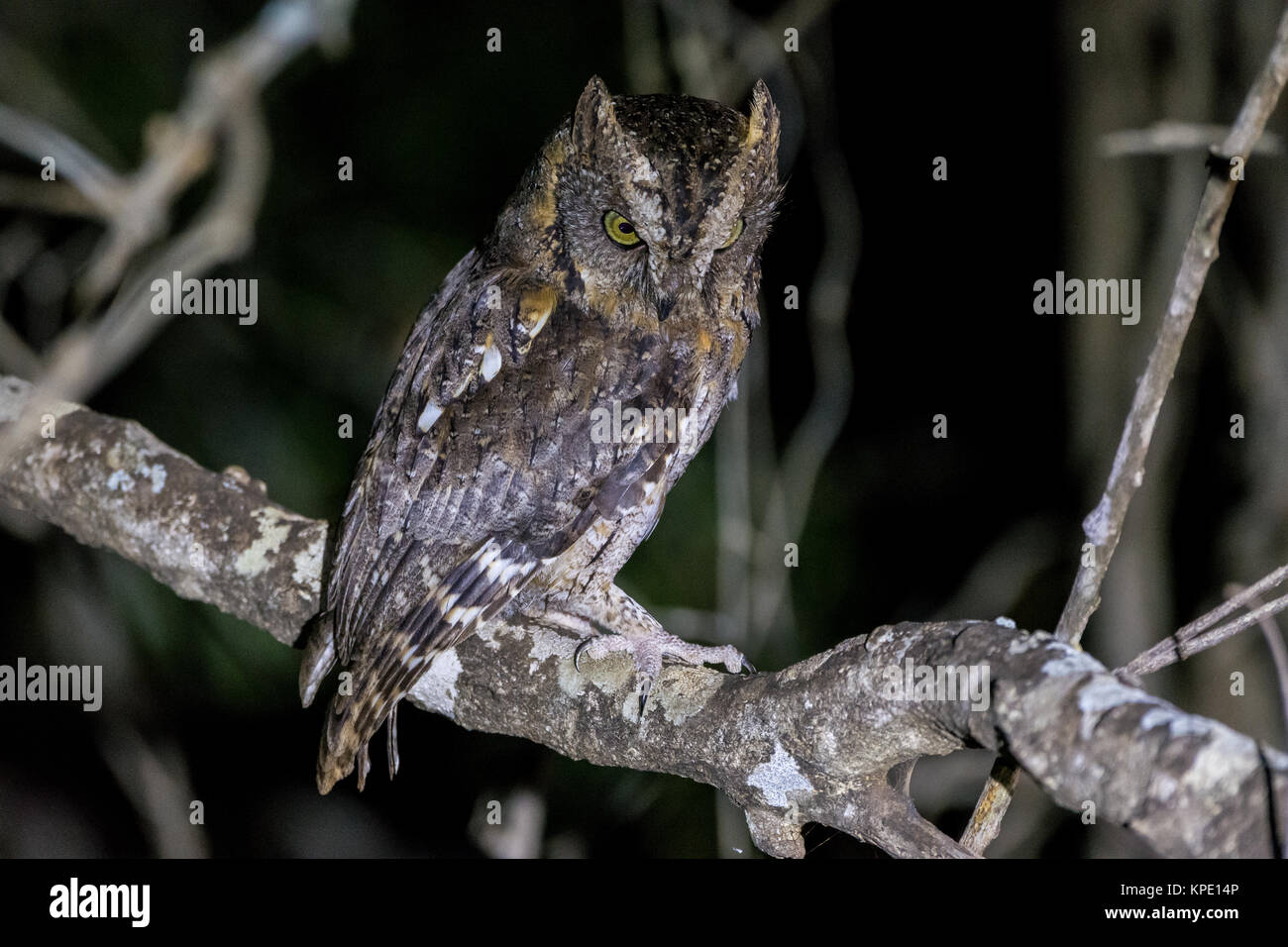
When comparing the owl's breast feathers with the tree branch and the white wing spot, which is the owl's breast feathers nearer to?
the white wing spot

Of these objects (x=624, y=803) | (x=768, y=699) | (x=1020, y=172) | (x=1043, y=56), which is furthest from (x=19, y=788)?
(x=1043, y=56)

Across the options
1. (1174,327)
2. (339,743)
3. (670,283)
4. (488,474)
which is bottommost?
(339,743)

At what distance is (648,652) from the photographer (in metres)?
2.08

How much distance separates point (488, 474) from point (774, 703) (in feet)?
2.82

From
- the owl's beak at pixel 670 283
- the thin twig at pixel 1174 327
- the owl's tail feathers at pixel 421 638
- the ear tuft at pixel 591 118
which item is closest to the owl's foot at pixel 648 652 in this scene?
the owl's tail feathers at pixel 421 638

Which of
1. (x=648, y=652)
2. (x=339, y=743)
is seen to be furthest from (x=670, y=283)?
(x=339, y=743)

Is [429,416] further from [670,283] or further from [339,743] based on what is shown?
[339,743]

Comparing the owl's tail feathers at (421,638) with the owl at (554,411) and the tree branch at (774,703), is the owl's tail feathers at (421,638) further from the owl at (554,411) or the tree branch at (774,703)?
the tree branch at (774,703)

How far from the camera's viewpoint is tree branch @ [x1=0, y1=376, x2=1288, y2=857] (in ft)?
4.00

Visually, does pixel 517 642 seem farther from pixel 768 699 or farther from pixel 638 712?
pixel 768 699

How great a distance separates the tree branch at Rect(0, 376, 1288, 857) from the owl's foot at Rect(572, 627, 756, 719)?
0.03 m

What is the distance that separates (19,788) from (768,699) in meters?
3.98

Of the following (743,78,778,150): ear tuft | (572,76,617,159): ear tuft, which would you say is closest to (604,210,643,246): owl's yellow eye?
(572,76,617,159): ear tuft
